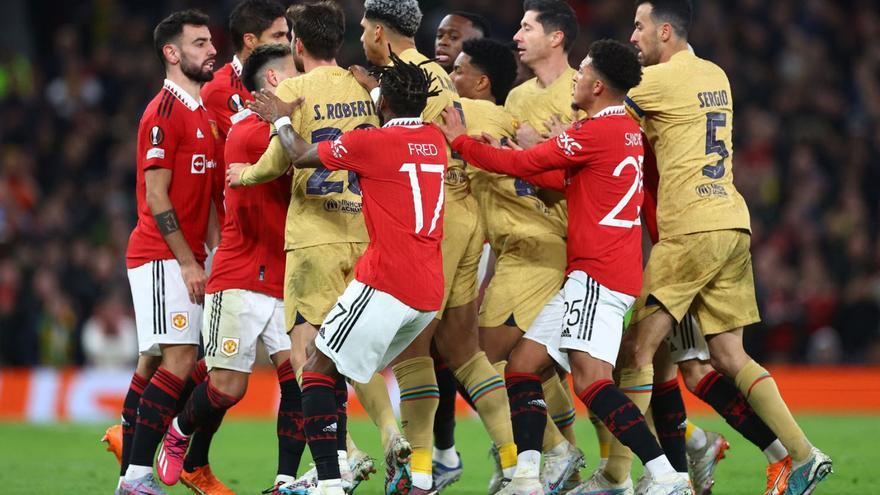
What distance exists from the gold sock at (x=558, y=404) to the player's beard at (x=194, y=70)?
9.96 ft

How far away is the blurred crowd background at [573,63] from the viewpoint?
56.7 feet

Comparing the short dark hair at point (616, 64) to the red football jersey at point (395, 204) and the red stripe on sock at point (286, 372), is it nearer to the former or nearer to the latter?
the red football jersey at point (395, 204)

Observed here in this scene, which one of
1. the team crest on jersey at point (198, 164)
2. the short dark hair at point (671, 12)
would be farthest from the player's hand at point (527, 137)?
the team crest on jersey at point (198, 164)

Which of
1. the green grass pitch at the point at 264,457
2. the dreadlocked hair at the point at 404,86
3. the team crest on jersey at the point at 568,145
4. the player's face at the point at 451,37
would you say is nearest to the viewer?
the dreadlocked hair at the point at 404,86

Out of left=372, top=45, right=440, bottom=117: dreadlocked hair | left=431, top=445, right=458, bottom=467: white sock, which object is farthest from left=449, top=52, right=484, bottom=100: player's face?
left=431, top=445, right=458, bottom=467: white sock

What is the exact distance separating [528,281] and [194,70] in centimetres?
255

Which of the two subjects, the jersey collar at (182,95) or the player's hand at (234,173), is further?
the jersey collar at (182,95)

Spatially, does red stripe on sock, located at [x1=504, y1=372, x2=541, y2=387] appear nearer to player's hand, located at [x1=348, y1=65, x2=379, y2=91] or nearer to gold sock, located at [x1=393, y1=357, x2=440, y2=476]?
gold sock, located at [x1=393, y1=357, x2=440, y2=476]

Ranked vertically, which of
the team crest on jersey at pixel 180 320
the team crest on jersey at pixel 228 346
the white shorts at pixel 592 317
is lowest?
the team crest on jersey at pixel 228 346

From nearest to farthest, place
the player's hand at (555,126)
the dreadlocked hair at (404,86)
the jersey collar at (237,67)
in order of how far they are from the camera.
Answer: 1. the dreadlocked hair at (404,86)
2. the player's hand at (555,126)
3. the jersey collar at (237,67)

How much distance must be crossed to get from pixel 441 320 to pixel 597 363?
4.12 ft

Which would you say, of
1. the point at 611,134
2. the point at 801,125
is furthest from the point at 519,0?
the point at 611,134

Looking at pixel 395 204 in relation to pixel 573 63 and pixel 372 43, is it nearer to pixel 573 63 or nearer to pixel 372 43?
pixel 372 43

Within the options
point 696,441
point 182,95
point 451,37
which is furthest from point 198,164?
point 696,441
